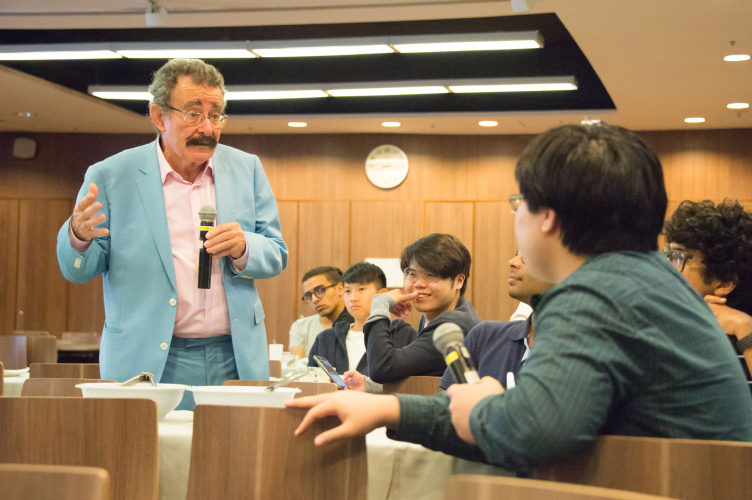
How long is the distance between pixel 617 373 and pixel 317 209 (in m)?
8.76

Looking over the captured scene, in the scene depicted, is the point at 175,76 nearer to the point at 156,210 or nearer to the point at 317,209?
the point at 156,210

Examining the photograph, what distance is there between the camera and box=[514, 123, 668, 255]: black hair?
42.0 inches

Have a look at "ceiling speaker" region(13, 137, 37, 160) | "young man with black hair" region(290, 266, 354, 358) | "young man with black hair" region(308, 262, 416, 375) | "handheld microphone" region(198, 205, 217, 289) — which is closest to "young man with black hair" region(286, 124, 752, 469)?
"handheld microphone" region(198, 205, 217, 289)

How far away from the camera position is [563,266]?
115cm

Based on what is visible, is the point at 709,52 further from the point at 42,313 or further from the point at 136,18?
the point at 42,313

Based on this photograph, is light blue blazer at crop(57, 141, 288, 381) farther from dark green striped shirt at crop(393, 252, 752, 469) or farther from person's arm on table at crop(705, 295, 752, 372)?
person's arm on table at crop(705, 295, 752, 372)

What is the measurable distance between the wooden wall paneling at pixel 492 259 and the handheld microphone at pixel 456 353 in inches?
318

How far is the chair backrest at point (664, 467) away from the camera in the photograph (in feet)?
3.24

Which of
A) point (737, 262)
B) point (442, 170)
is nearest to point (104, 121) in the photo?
point (442, 170)

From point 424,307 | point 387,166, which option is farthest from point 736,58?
point 387,166

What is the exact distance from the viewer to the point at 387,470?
1618 mm

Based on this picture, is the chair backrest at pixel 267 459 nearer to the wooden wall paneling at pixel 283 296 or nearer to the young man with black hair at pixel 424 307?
the young man with black hair at pixel 424 307

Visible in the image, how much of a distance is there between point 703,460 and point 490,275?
8.24m

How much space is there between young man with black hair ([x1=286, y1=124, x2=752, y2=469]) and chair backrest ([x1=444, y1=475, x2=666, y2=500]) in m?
0.21
